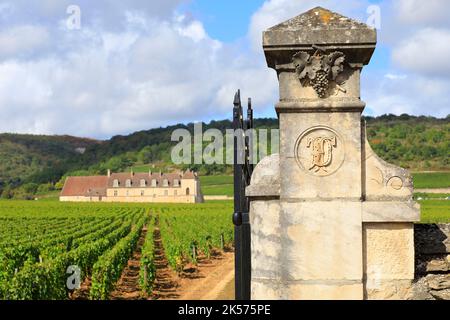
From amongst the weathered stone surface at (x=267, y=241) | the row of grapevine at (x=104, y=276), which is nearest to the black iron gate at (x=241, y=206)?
the weathered stone surface at (x=267, y=241)

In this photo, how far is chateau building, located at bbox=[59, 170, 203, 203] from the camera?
108188mm

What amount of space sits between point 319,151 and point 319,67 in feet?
1.91

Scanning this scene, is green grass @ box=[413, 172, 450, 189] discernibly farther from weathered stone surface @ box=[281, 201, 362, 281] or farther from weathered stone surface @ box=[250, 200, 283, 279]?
weathered stone surface @ box=[250, 200, 283, 279]

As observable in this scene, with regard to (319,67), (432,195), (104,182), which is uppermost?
(104,182)

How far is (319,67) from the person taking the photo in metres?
4.12

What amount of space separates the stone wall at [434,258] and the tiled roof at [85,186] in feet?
373

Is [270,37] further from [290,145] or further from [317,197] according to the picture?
[317,197]

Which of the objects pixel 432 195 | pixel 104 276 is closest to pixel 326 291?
pixel 104 276

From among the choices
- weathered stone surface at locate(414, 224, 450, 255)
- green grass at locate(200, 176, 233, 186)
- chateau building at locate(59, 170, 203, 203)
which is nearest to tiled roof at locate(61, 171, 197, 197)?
chateau building at locate(59, 170, 203, 203)

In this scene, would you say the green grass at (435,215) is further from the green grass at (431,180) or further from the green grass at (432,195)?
the green grass at (431,180)

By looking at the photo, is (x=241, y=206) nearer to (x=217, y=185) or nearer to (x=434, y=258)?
(x=434, y=258)

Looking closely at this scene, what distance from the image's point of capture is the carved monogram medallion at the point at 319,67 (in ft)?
13.6

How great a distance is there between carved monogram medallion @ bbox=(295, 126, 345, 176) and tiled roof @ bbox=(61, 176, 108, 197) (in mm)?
113925
